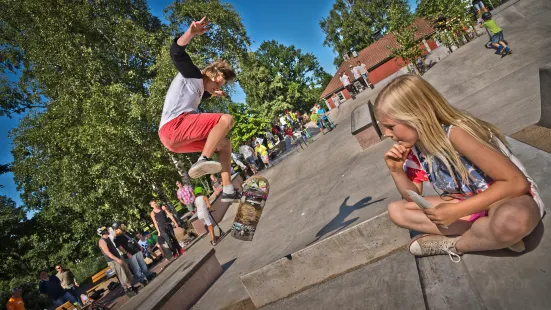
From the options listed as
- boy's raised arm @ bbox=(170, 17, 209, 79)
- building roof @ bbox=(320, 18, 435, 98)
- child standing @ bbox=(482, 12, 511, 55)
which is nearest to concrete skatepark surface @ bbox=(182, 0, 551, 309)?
child standing @ bbox=(482, 12, 511, 55)

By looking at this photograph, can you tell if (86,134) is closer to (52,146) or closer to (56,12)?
(52,146)

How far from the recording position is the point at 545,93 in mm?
3922

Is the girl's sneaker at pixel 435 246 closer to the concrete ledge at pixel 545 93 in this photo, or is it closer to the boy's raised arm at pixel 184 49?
the concrete ledge at pixel 545 93

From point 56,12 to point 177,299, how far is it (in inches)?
710

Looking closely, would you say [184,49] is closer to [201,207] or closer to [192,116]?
[192,116]

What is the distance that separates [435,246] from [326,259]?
170 cm

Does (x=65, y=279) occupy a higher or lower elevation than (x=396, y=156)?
lower

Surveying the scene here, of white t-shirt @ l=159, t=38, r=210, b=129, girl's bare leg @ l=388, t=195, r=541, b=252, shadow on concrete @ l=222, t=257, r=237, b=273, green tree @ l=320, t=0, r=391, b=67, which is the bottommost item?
shadow on concrete @ l=222, t=257, r=237, b=273

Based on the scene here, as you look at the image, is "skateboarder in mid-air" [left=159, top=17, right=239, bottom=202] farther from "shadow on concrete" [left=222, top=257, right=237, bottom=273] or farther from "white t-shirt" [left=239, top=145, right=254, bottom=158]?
"white t-shirt" [left=239, top=145, right=254, bottom=158]

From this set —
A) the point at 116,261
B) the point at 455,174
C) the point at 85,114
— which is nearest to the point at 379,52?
the point at 85,114

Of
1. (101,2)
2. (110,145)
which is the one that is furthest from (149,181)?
(101,2)

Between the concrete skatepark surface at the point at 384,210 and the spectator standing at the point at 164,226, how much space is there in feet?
3.40

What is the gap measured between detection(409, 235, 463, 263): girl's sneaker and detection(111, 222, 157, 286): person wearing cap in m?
8.27

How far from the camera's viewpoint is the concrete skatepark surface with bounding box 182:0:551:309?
6.24 ft
